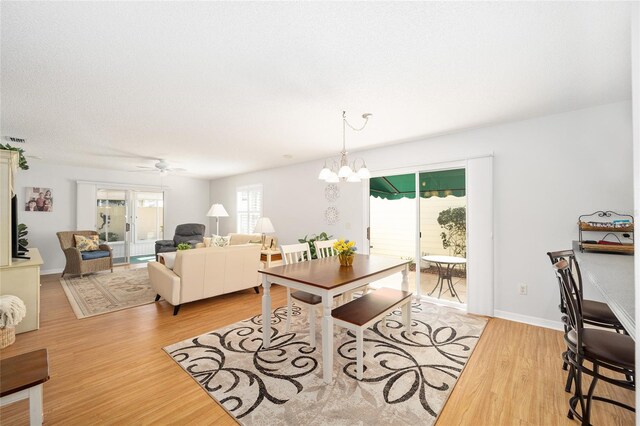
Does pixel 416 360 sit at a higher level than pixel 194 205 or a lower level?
lower

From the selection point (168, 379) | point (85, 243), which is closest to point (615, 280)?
point (168, 379)

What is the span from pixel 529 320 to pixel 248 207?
636cm

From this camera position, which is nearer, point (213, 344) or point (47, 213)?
point (213, 344)

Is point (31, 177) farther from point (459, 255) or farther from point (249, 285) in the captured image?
point (459, 255)

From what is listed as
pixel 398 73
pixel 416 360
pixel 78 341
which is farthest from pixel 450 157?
pixel 78 341

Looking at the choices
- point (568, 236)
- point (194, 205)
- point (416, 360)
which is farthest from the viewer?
point (194, 205)

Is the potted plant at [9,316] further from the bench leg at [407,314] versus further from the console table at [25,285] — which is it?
the bench leg at [407,314]

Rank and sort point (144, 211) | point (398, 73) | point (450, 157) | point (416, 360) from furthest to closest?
1. point (144, 211)
2. point (450, 157)
3. point (416, 360)
4. point (398, 73)

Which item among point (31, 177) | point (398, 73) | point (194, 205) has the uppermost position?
point (398, 73)

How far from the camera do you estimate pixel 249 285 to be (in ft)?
13.8

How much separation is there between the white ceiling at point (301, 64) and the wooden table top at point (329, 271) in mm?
1731

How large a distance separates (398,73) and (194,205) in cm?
781

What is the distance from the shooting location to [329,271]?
99.7 inches

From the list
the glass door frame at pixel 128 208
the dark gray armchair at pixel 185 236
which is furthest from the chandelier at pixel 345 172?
the glass door frame at pixel 128 208
